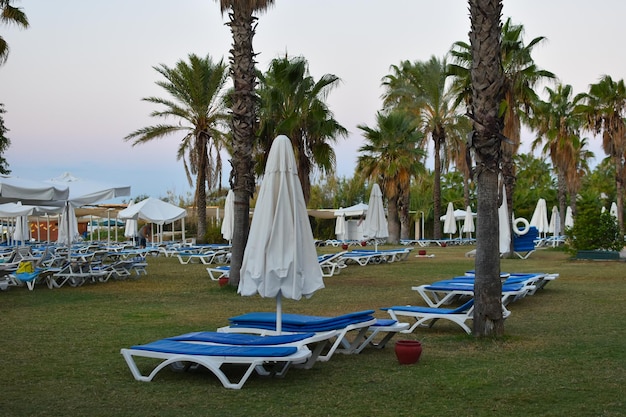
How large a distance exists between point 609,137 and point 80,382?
3464cm

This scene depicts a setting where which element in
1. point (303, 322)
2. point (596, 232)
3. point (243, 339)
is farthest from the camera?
point (596, 232)

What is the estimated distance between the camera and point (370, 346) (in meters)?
8.68

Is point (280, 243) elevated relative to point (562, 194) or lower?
lower

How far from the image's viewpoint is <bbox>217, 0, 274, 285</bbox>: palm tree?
15344mm

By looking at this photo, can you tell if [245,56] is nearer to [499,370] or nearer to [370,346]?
[370,346]

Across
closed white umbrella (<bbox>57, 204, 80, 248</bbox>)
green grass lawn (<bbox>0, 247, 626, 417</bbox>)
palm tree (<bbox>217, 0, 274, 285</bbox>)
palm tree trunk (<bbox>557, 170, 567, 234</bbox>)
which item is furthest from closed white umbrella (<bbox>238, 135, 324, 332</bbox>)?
palm tree trunk (<bbox>557, 170, 567, 234</bbox>)

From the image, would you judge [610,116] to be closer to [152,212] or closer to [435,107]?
[435,107]

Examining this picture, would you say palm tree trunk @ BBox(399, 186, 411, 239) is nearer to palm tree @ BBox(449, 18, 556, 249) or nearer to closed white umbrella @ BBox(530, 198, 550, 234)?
closed white umbrella @ BBox(530, 198, 550, 234)

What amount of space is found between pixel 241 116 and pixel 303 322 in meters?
8.16

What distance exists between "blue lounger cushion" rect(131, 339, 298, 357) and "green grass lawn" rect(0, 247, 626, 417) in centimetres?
30

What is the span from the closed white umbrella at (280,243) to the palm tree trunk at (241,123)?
23.2 feet

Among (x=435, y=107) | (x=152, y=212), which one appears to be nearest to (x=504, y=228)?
(x=152, y=212)

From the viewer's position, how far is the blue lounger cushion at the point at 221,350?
253 inches

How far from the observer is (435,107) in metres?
38.8
